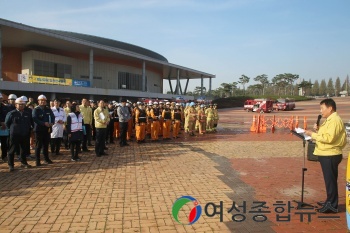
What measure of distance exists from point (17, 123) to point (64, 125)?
2337 millimetres

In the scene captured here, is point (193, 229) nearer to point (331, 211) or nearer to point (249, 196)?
point (249, 196)

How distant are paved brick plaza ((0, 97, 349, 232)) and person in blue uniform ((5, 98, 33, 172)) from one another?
16.7 inches

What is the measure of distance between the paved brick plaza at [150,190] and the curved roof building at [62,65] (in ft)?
52.1

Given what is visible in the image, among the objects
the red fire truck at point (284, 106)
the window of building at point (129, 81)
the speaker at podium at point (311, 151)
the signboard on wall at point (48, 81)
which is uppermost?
the window of building at point (129, 81)

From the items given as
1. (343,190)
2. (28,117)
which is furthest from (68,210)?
(343,190)

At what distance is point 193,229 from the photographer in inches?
155

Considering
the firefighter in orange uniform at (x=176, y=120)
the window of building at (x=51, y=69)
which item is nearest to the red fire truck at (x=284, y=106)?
the window of building at (x=51, y=69)

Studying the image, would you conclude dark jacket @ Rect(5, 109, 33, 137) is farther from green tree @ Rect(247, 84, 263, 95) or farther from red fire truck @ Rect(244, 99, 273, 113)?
green tree @ Rect(247, 84, 263, 95)

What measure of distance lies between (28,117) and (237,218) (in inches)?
234

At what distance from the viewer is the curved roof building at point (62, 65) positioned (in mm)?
21953

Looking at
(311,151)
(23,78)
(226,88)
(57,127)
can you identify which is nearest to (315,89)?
(226,88)

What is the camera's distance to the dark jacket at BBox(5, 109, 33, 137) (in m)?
7.07

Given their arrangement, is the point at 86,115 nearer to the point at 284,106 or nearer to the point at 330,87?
the point at 284,106

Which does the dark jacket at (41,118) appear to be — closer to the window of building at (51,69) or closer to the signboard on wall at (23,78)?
the signboard on wall at (23,78)
